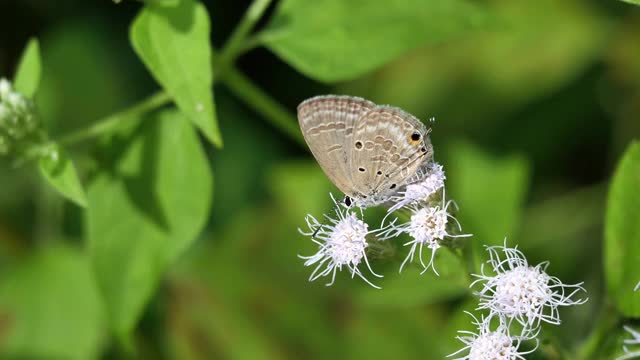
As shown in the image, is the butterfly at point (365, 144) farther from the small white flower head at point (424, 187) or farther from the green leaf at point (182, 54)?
the green leaf at point (182, 54)

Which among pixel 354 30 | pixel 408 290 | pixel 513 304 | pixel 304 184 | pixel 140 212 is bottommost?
pixel 304 184

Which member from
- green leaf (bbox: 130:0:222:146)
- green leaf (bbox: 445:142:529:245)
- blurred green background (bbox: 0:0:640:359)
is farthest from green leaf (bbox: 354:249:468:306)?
green leaf (bbox: 130:0:222:146)

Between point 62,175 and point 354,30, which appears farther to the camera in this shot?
point 354,30

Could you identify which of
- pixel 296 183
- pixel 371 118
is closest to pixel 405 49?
pixel 371 118

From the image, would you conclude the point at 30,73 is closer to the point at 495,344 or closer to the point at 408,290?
the point at 408,290

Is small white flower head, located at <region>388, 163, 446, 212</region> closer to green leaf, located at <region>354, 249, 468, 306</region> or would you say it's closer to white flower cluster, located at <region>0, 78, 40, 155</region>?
green leaf, located at <region>354, 249, 468, 306</region>

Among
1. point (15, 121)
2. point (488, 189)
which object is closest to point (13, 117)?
point (15, 121)
